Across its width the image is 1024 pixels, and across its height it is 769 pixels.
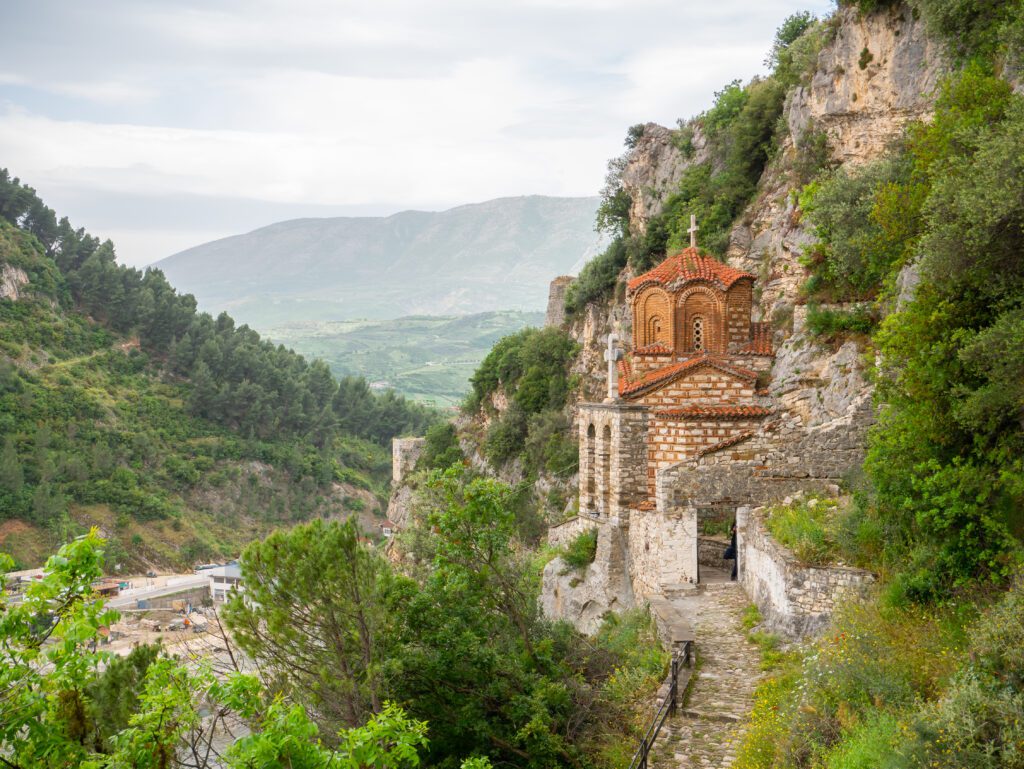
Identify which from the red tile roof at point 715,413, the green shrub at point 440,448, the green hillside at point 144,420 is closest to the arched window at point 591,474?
the red tile roof at point 715,413

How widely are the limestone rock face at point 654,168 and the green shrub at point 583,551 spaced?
1973 cm

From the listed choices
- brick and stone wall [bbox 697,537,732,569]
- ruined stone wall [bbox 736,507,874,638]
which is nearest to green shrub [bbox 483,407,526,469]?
brick and stone wall [bbox 697,537,732,569]

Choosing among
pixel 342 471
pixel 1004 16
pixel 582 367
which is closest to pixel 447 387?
pixel 342 471

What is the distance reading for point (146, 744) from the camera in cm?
662

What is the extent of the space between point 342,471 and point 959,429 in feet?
237

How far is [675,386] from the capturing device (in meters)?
17.8

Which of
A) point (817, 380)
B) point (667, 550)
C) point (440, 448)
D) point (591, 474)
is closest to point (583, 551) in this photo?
point (591, 474)

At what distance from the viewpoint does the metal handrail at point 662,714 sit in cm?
789

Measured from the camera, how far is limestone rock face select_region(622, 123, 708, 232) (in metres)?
35.0

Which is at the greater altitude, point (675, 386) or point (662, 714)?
point (675, 386)

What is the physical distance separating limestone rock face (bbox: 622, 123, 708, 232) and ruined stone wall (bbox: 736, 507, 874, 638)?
24667 millimetres

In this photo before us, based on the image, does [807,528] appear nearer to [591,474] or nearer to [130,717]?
[591,474]

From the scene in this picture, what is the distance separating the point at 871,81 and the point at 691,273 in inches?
264

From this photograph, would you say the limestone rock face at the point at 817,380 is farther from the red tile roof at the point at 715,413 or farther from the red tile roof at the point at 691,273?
the red tile roof at the point at 691,273
